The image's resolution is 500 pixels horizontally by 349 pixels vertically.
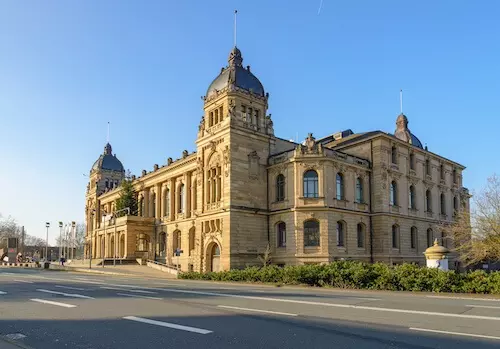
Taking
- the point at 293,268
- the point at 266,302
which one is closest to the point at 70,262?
the point at 293,268

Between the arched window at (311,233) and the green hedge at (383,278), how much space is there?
12.8 metres

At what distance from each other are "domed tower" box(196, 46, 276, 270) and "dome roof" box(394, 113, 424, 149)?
23998 millimetres

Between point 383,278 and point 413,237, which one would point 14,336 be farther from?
point 413,237

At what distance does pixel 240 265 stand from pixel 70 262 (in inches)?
1547

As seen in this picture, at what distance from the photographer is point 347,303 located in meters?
15.3

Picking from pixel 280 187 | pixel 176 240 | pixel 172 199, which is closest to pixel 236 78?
pixel 280 187

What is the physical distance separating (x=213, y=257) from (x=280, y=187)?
9.63 m

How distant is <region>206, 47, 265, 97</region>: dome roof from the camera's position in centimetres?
4788

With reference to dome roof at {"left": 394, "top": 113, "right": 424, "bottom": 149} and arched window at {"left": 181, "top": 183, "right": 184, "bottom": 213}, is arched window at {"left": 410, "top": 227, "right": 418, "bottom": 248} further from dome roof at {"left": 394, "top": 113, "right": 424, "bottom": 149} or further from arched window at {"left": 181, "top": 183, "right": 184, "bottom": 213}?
arched window at {"left": 181, "top": 183, "right": 184, "bottom": 213}

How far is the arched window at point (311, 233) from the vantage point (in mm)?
43344

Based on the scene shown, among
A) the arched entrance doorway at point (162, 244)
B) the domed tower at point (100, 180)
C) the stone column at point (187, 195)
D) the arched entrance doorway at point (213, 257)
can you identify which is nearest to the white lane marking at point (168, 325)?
the arched entrance doorway at point (213, 257)

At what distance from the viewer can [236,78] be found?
47906 mm

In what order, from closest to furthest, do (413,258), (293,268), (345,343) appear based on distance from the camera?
1. (345,343)
2. (293,268)
3. (413,258)

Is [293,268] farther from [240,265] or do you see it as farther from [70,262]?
[70,262]
